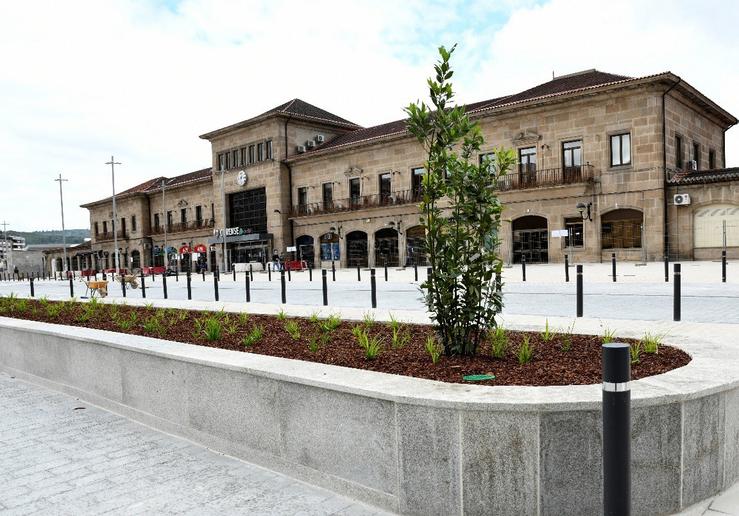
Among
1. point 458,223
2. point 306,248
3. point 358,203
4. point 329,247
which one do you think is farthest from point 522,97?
point 458,223

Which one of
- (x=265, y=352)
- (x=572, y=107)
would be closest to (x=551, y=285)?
(x=265, y=352)

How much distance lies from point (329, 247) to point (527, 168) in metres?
18.2

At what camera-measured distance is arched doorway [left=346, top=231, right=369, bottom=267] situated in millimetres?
46812

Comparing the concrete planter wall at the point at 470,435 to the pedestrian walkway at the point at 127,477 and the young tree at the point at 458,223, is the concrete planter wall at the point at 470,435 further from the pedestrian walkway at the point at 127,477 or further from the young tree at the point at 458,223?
the young tree at the point at 458,223

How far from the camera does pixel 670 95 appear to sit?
108 feet

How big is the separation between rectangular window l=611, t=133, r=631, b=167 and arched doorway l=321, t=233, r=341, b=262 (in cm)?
2192

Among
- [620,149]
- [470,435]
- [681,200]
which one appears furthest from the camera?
[620,149]

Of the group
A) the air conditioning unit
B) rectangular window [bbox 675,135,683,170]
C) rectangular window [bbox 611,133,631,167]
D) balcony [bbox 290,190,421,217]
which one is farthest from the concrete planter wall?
balcony [bbox 290,190,421,217]

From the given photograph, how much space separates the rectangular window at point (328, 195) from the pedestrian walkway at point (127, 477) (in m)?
43.8

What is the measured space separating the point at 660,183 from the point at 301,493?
3342 cm

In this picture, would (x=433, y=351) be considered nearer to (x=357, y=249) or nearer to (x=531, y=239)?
(x=531, y=239)

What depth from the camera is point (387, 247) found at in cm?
4516

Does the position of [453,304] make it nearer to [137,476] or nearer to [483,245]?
[483,245]

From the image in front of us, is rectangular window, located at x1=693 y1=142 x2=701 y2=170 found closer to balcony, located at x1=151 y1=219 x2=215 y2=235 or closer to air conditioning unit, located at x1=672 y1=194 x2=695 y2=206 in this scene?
air conditioning unit, located at x1=672 y1=194 x2=695 y2=206
